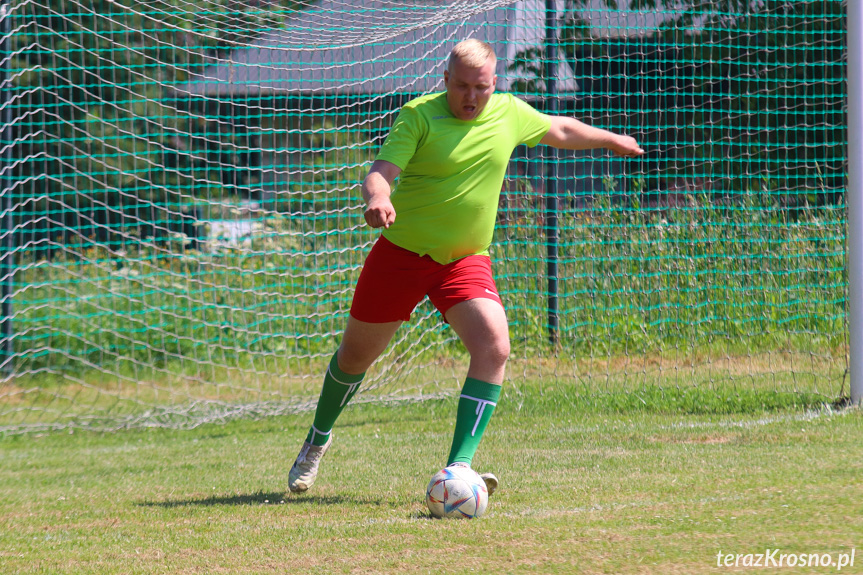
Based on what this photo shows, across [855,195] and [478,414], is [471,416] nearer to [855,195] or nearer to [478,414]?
[478,414]

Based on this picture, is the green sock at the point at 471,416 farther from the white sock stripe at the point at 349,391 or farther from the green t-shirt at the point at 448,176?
the white sock stripe at the point at 349,391

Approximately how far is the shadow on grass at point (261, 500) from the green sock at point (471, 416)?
56 centimetres

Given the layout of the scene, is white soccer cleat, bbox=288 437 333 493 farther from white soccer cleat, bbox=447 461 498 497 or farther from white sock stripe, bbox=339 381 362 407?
white soccer cleat, bbox=447 461 498 497

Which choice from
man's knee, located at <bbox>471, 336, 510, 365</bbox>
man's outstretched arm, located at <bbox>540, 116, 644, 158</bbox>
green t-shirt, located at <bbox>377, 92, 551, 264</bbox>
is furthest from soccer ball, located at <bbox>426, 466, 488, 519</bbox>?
man's outstretched arm, located at <bbox>540, 116, 644, 158</bbox>

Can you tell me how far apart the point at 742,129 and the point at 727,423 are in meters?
3.77

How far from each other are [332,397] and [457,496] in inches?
43.6

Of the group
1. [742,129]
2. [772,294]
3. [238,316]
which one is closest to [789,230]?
[772,294]

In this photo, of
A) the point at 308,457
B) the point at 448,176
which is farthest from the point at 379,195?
the point at 308,457

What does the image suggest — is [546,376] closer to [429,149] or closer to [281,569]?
[429,149]

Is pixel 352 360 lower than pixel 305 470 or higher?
higher

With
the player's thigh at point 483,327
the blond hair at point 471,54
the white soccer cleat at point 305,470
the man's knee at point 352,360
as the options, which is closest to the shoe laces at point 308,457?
the white soccer cleat at point 305,470

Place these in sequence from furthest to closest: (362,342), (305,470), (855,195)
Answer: (855,195) < (305,470) < (362,342)

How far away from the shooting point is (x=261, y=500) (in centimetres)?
437

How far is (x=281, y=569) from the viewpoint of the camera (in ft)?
10.1
